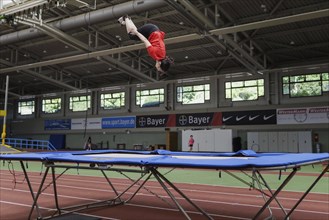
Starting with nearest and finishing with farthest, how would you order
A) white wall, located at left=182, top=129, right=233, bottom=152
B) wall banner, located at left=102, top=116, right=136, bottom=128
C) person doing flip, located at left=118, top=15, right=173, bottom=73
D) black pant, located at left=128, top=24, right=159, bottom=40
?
person doing flip, located at left=118, top=15, right=173, bottom=73
black pant, located at left=128, top=24, right=159, bottom=40
white wall, located at left=182, top=129, right=233, bottom=152
wall banner, located at left=102, top=116, right=136, bottom=128

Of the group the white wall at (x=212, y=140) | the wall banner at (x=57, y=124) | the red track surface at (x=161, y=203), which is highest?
the wall banner at (x=57, y=124)

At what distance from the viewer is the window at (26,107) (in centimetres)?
3331

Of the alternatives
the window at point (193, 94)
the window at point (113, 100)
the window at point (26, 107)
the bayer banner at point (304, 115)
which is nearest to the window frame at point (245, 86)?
the window at point (193, 94)

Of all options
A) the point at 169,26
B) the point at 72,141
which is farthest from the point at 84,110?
Answer: the point at 169,26

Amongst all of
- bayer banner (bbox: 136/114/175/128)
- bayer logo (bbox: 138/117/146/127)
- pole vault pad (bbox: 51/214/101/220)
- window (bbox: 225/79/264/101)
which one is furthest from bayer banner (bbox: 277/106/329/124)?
pole vault pad (bbox: 51/214/101/220)

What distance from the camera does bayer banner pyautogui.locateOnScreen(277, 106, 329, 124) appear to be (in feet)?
64.0

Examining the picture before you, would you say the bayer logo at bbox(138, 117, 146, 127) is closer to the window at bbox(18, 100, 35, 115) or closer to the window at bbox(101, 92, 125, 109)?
the window at bbox(101, 92, 125, 109)

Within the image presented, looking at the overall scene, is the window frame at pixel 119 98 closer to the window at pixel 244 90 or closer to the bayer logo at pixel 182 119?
the bayer logo at pixel 182 119

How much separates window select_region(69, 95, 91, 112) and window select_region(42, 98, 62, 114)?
164 cm

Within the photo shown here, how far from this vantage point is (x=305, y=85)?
67.4 ft

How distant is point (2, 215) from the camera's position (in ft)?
17.0

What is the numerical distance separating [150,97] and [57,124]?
10.2 m

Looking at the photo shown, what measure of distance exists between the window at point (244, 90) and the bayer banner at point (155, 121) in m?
4.71

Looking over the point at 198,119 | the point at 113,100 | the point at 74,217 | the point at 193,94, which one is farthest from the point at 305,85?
the point at 74,217
